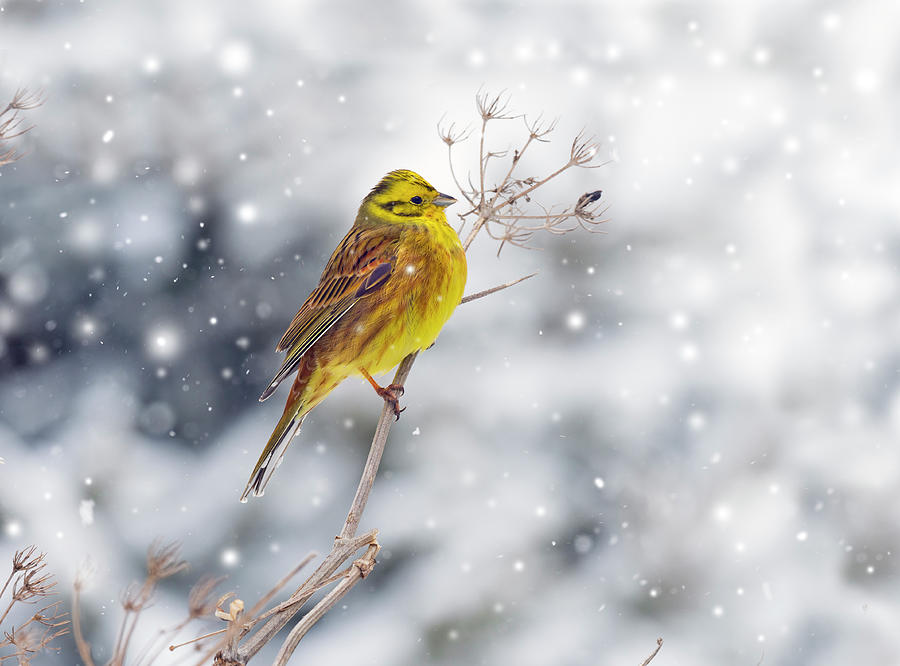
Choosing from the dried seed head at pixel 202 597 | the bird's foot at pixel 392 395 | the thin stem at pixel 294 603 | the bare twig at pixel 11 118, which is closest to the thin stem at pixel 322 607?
the thin stem at pixel 294 603

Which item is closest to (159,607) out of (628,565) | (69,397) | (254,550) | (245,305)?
(254,550)

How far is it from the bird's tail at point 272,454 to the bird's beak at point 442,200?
0.41 m

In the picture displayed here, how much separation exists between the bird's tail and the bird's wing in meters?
0.09

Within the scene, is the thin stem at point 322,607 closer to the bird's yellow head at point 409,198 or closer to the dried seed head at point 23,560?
the dried seed head at point 23,560

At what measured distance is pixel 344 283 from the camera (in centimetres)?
134

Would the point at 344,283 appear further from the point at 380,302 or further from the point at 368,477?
the point at 368,477

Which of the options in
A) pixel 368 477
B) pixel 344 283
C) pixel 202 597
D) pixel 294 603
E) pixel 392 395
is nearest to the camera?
pixel 202 597

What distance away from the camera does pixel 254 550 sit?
145 inches

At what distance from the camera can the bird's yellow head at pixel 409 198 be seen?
1360 millimetres

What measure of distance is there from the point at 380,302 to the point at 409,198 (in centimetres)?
21

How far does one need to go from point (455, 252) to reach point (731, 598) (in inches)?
128

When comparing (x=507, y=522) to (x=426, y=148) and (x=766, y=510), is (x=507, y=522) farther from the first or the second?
(x=426, y=148)

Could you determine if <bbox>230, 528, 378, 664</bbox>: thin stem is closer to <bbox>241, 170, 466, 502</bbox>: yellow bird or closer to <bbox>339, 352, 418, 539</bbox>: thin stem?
<bbox>339, 352, 418, 539</bbox>: thin stem

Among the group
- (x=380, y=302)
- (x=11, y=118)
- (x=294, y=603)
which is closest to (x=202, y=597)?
(x=294, y=603)
